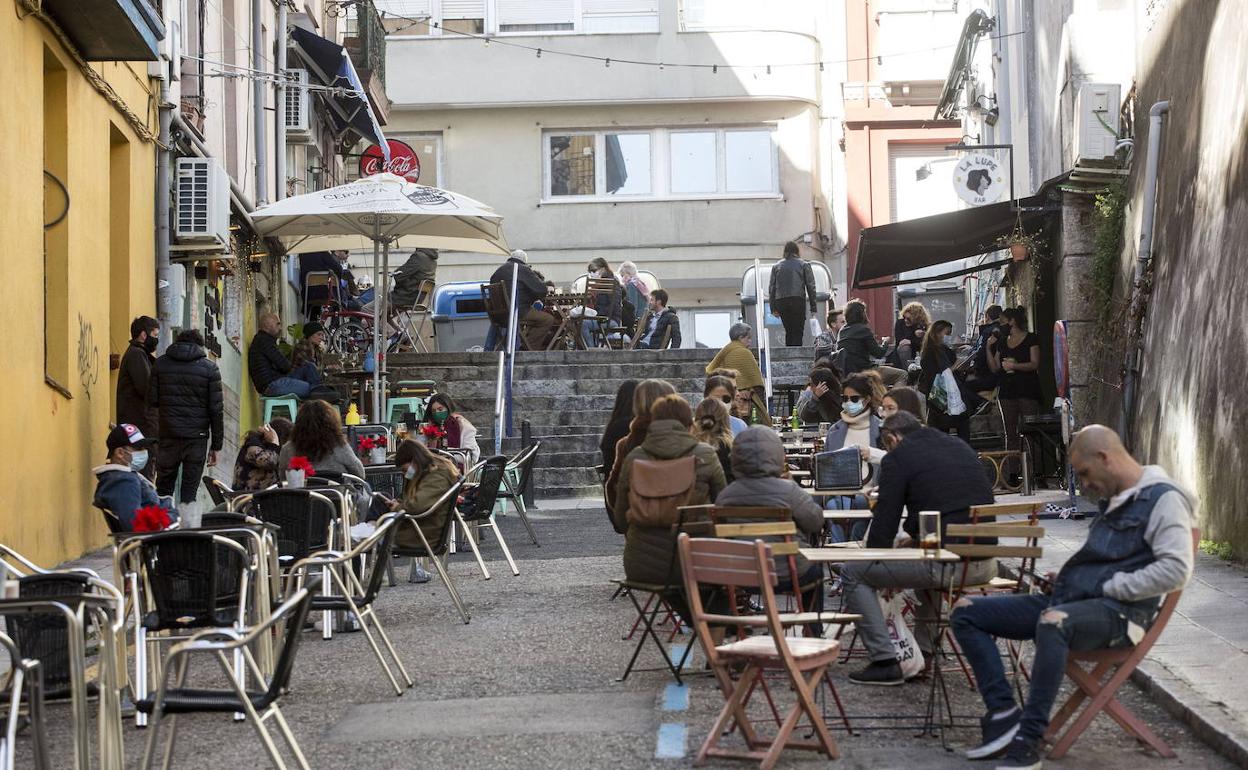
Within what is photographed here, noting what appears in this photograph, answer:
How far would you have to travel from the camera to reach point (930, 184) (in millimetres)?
40094

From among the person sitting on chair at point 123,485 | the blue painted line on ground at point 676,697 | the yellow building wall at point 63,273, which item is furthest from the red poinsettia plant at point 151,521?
the yellow building wall at point 63,273

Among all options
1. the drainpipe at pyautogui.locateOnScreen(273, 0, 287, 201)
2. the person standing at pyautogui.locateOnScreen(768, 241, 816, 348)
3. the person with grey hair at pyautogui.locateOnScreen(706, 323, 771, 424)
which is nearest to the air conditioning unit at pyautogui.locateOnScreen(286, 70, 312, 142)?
the drainpipe at pyautogui.locateOnScreen(273, 0, 287, 201)

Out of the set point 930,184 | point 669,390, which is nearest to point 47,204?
point 669,390

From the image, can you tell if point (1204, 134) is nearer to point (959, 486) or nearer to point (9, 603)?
point (959, 486)

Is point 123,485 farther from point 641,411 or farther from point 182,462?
point 182,462

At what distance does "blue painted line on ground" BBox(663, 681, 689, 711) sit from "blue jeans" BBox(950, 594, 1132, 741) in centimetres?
154

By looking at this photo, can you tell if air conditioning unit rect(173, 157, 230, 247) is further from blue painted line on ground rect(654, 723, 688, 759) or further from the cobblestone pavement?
blue painted line on ground rect(654, 723, 688, 759)

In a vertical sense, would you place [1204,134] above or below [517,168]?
below

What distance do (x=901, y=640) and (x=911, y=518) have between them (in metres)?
0.59

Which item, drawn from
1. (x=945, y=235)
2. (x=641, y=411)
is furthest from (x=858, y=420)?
(x=945, y=235)

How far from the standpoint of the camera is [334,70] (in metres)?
27.8

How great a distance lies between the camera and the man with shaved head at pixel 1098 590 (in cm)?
655

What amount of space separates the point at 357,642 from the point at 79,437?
5.23m

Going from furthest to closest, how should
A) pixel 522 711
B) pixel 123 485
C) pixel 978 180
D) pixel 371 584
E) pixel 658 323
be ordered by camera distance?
1. pixel 658 323
2. pixel 978 180
3. pixel 123 485
4. pixel 371 584
5. pixel 522 711
